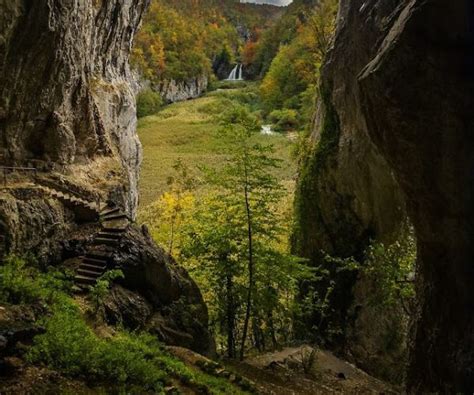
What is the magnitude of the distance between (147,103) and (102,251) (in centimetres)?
8624

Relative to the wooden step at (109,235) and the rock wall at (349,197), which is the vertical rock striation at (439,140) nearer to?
the rock wall at (349,197)

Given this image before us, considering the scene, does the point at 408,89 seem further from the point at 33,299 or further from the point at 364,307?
the point at 364,307

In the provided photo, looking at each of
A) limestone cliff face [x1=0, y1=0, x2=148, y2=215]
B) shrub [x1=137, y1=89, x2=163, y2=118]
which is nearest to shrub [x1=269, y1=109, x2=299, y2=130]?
shrub [x1=137, y1=89, x2=163, y2=118]

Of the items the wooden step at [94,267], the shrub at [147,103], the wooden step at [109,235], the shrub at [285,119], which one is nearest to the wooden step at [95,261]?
the wooden step at [94,267]

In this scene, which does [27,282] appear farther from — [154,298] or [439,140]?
[439,140]

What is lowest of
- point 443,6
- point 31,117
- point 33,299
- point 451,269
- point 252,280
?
point 252,280

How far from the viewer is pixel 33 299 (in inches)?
437

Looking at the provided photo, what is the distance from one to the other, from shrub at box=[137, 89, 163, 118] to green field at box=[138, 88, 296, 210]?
79.1 inches

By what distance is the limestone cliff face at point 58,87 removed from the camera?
16.1 m

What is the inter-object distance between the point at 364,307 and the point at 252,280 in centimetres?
665

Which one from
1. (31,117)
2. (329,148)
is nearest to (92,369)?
(31,117)

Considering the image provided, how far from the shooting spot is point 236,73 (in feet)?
509

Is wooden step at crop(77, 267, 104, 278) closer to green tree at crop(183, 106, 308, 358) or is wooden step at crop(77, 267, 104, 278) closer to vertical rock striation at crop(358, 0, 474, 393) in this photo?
green tree at crop(183, 106, 308, 358)

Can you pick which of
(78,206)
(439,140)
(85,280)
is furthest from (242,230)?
(439,140)
